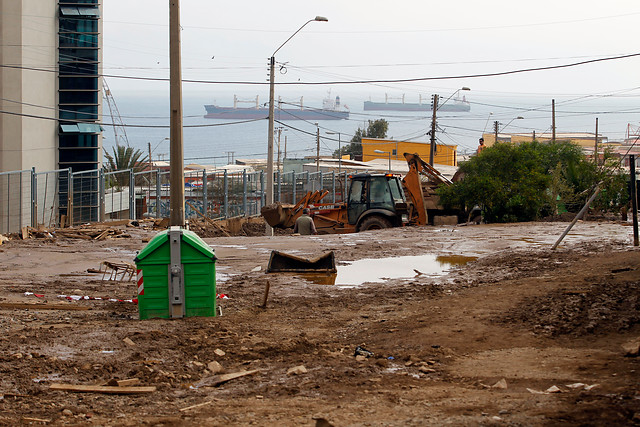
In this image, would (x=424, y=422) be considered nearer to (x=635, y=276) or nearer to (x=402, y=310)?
(x=402, y=310)

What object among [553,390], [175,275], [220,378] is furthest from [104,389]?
[553,390]

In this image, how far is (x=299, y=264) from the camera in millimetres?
14656

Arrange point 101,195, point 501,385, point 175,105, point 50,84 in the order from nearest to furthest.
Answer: point 501,385 < point 175,105 < point 101,195 < point 50,84

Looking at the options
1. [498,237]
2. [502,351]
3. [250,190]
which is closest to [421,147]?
[250,190]

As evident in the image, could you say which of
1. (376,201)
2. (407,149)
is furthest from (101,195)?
(407,149)

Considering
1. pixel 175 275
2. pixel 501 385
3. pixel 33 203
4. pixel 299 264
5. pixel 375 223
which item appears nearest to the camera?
pixel 501 385

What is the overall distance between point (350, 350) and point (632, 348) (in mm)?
2949

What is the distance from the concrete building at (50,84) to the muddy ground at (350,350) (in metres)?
30.3

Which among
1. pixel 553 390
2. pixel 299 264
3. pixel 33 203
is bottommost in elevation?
pixel 553 390

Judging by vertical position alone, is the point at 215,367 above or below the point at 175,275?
below

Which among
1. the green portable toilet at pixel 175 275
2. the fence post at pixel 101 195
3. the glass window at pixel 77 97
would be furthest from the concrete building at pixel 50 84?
the green portable toilet at pixel 175 275

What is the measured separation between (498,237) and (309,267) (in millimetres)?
7868

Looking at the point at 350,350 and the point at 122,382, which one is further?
the point at 350,350

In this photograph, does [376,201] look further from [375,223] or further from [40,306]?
[40,306]
